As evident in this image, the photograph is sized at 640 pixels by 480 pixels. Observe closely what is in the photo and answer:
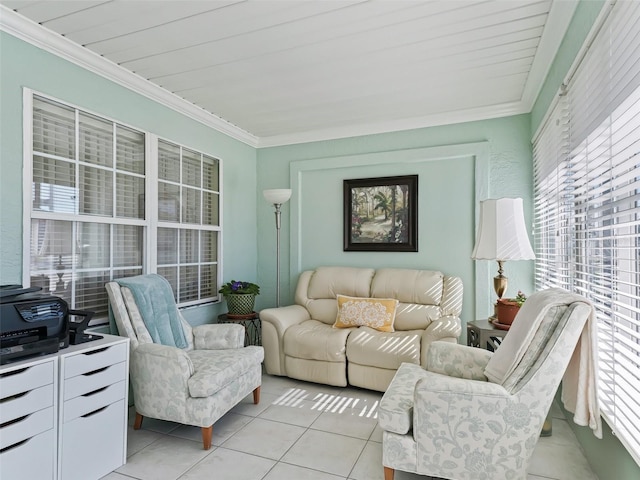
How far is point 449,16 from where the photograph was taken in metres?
2.09

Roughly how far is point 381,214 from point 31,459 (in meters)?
3.28

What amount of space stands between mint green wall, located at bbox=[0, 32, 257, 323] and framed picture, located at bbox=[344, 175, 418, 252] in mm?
1280

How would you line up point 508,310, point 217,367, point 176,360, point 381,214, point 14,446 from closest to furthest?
point 14,446
point 176,360
point 217,367
point 508,310
point 381,214

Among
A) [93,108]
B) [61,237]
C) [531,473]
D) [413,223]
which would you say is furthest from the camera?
[413,223]

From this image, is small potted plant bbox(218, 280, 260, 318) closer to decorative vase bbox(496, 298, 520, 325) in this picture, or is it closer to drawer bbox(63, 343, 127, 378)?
drawer bbox(63, 343, 127, 378)

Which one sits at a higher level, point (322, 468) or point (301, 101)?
point (301, 101)

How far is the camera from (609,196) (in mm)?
1622

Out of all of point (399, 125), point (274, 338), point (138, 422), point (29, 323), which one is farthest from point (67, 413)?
point (399, 125)

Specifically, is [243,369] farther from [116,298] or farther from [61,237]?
[61,237]

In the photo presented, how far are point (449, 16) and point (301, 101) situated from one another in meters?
1.56

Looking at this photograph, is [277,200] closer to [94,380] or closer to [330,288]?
[330,288]

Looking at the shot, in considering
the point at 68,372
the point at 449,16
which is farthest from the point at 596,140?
the point at 68,372

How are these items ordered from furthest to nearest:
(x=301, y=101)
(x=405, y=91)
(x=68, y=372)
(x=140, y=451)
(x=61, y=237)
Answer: (x=301, y=101) < (x=405, y=91) < (x=61, y=237) < (x=140, y=451) < (x=68, y=372)

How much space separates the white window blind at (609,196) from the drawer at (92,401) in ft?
7.99
